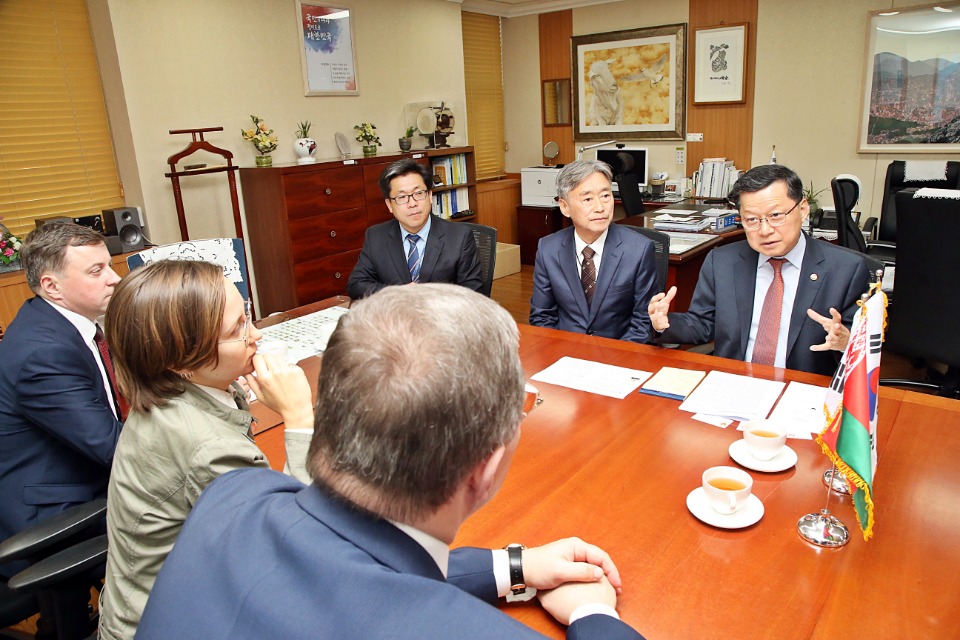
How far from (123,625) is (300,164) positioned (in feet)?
13.7

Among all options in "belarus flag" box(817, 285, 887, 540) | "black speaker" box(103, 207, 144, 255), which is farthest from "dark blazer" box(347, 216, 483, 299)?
"belarus flag" box(817, 285, 887, 540)

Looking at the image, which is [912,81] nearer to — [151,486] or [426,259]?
[426,259]

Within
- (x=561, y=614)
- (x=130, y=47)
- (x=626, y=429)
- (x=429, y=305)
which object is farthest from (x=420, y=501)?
(x=130, y=47)

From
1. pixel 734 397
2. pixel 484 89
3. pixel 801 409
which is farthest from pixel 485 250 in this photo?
pixel 484 89

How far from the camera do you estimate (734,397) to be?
1755mm

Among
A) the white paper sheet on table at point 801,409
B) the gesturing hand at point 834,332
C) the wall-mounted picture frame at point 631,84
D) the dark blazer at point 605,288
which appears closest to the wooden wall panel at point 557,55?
the wall-mounted picture frame at point 631,84

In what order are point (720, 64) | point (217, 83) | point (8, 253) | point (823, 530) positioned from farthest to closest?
point (720, 64)
point (217, 83)
point (8, 253)
point (823, 530)

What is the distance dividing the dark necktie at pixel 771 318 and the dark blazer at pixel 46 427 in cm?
205

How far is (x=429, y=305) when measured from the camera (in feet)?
2.36

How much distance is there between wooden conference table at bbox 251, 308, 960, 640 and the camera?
1015mm

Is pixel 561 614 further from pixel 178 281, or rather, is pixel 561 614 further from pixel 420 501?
pixel 178 281

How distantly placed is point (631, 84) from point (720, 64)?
3.01 ft

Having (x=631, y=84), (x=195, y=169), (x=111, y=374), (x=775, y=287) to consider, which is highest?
(x=631, y=84)

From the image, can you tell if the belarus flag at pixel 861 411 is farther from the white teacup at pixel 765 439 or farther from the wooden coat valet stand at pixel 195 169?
the wooden coat valet stand at pixel 195 169
